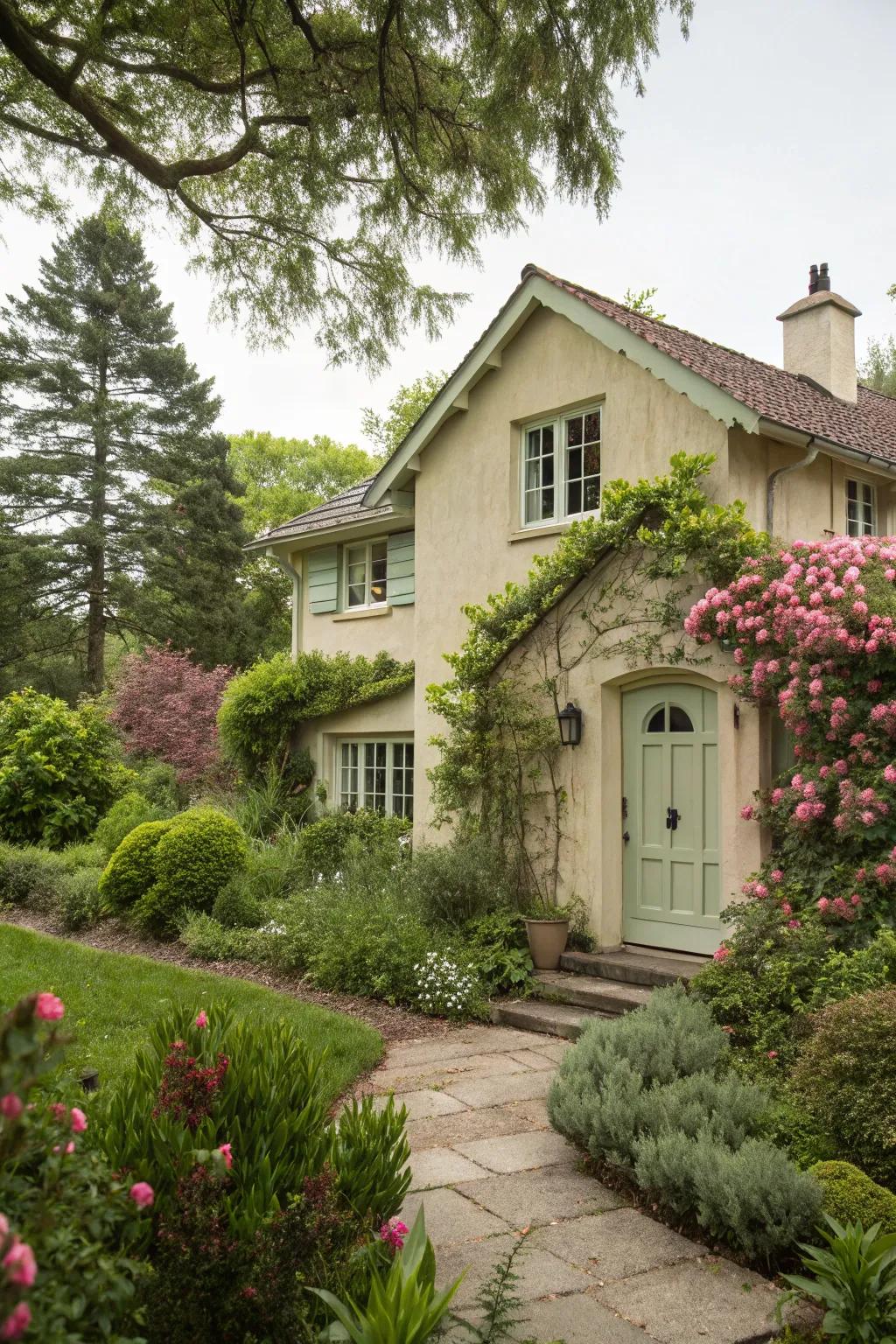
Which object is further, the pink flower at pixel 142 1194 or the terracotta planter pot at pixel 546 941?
the terracotta planter pot at pixel 546 941

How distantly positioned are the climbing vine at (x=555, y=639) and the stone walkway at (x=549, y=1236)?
4062mm

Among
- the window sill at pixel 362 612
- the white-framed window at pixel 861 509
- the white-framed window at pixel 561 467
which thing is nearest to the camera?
the white-framed window at pixel 861 509

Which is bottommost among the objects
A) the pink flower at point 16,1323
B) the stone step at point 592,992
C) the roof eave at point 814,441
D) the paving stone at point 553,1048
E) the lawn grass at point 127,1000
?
the paving stone at point 553,1048

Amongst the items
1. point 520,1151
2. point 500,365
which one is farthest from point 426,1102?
point 500,365

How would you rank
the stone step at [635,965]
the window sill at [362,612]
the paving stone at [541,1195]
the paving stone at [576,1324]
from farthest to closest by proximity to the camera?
the window sill at [362,612], the stone step at [635,965], the paving stone at [541,1195], the paving stone at [576,1324]

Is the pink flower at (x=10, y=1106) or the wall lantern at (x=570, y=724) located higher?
the wall lantern at (x=570, y=724)

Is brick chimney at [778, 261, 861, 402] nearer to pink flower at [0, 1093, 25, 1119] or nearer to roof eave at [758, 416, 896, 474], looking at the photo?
roof eave at [758, 416, 896, 474]

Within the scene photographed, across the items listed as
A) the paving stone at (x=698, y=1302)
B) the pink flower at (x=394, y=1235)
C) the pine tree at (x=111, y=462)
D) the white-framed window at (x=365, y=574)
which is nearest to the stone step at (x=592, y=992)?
the paving stone at (x=698, y=1302)

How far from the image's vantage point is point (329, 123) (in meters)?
6.45

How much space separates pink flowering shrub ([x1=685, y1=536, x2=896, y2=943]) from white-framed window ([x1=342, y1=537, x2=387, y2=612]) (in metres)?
7.25

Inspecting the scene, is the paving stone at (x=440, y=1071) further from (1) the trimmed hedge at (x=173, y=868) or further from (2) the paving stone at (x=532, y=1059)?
(1) the trimmed hedge at (x=173, y=868)

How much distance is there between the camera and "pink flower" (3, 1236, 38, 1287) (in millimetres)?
1417

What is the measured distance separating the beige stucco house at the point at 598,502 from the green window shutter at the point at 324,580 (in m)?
1.20

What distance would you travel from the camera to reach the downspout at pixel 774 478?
29.2 feet
